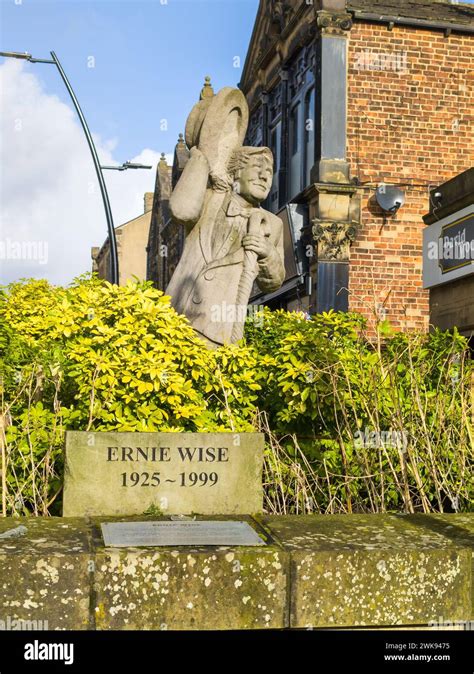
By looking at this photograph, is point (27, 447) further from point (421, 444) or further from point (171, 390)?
point (421, 444)

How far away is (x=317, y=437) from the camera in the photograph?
17.8 ft

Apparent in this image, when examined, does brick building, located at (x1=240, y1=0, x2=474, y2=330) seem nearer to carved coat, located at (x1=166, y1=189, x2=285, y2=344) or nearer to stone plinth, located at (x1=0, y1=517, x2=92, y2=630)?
carved coat, located at (x1=166, y1=189, x2=285, y2=344)

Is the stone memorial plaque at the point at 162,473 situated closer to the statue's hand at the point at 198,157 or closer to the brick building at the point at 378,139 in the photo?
the statue's hand at the point at 198,157

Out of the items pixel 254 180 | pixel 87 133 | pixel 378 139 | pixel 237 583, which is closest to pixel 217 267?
pixel 254 180

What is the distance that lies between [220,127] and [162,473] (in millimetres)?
3662

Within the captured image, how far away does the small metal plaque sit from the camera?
328 centimetres

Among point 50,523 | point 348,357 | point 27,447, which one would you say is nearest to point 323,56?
point 348,357

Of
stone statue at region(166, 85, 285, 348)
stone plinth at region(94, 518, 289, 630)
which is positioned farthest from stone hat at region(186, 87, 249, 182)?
stone plinth at region(94, 518, 289, 630)

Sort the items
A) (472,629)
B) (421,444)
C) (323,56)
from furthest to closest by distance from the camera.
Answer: (323,56) < (421,444) < (472,629)

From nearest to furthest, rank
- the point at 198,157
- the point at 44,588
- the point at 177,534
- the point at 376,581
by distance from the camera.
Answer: the point at 44,588, the point at 376,581, the point at 177,534, the point at 198,157

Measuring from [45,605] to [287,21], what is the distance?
18.6m

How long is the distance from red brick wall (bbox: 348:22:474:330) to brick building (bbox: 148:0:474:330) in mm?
21

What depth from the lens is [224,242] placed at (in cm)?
657

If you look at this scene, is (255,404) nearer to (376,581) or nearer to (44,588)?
(376,581)
